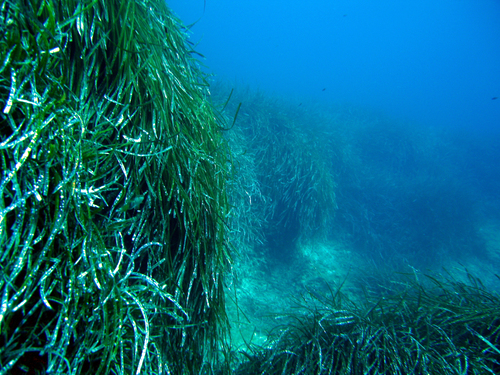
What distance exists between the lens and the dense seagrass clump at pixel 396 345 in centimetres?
196

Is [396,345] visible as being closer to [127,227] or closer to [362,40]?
[127,227]

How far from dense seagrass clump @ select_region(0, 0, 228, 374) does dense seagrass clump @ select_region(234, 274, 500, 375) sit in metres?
0.91

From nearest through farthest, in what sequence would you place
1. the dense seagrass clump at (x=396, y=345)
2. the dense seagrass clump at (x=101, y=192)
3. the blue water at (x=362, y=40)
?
the dense seagrass clump at (x=101, y=192) < the dense seagrass clump at (x=396, y=345) < the blue water at (x=362, y=40)

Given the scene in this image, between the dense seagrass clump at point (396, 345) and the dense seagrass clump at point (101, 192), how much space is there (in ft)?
3.00

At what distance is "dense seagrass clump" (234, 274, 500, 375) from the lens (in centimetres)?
196

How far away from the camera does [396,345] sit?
2.08 m

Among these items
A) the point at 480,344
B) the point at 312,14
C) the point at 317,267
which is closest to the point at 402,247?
the point at 317,267

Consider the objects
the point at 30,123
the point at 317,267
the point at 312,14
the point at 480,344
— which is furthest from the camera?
the point at 312,14

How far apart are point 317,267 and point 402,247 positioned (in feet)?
15.8

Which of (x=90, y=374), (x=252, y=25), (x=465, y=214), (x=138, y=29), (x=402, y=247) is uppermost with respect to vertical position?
(x=252, y=25)

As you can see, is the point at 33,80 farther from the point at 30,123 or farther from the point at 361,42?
the point at 361,42

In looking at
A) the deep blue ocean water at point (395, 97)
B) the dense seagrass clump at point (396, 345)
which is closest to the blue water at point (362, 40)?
the deep blue ocean water at point (395, 97)

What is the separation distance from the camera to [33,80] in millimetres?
869

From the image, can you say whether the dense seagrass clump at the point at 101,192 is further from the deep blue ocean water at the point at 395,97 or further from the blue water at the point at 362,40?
the blue water at the point at 362,40
